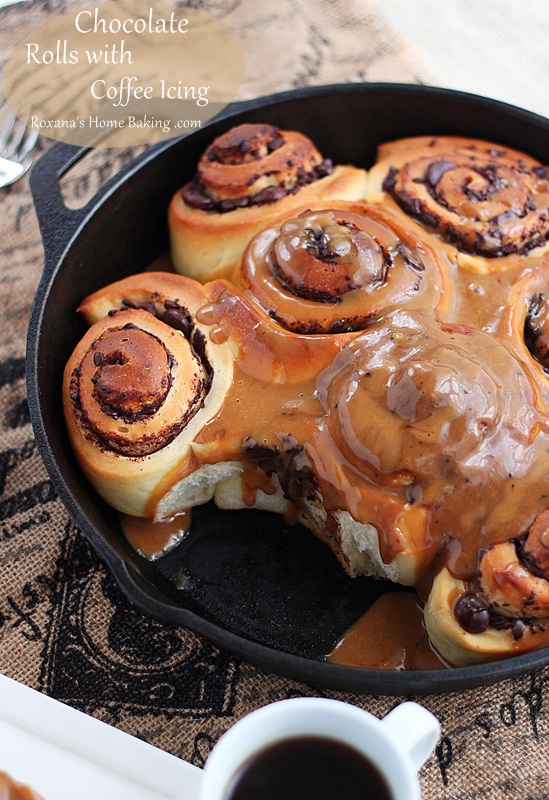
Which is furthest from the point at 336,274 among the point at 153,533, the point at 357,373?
the point at 153,533

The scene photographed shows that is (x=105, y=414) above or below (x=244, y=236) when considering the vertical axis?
below

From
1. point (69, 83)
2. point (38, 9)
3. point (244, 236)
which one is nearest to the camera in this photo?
point (244, 236)

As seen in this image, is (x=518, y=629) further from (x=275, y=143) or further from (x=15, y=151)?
(x=15, y=151)

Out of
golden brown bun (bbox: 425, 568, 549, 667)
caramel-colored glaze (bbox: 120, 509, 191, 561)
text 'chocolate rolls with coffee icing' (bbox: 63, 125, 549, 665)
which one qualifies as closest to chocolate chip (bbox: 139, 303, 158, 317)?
text 'chocolate rolls with coffee icing' (bbox: 63, 125, 549, 665)

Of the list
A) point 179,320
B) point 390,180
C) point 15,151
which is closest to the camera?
point 179,320

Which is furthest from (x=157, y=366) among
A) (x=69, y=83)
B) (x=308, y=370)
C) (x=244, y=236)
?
(x=69, y=83)

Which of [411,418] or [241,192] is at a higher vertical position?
[241,192]

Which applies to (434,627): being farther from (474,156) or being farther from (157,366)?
(474,156)
